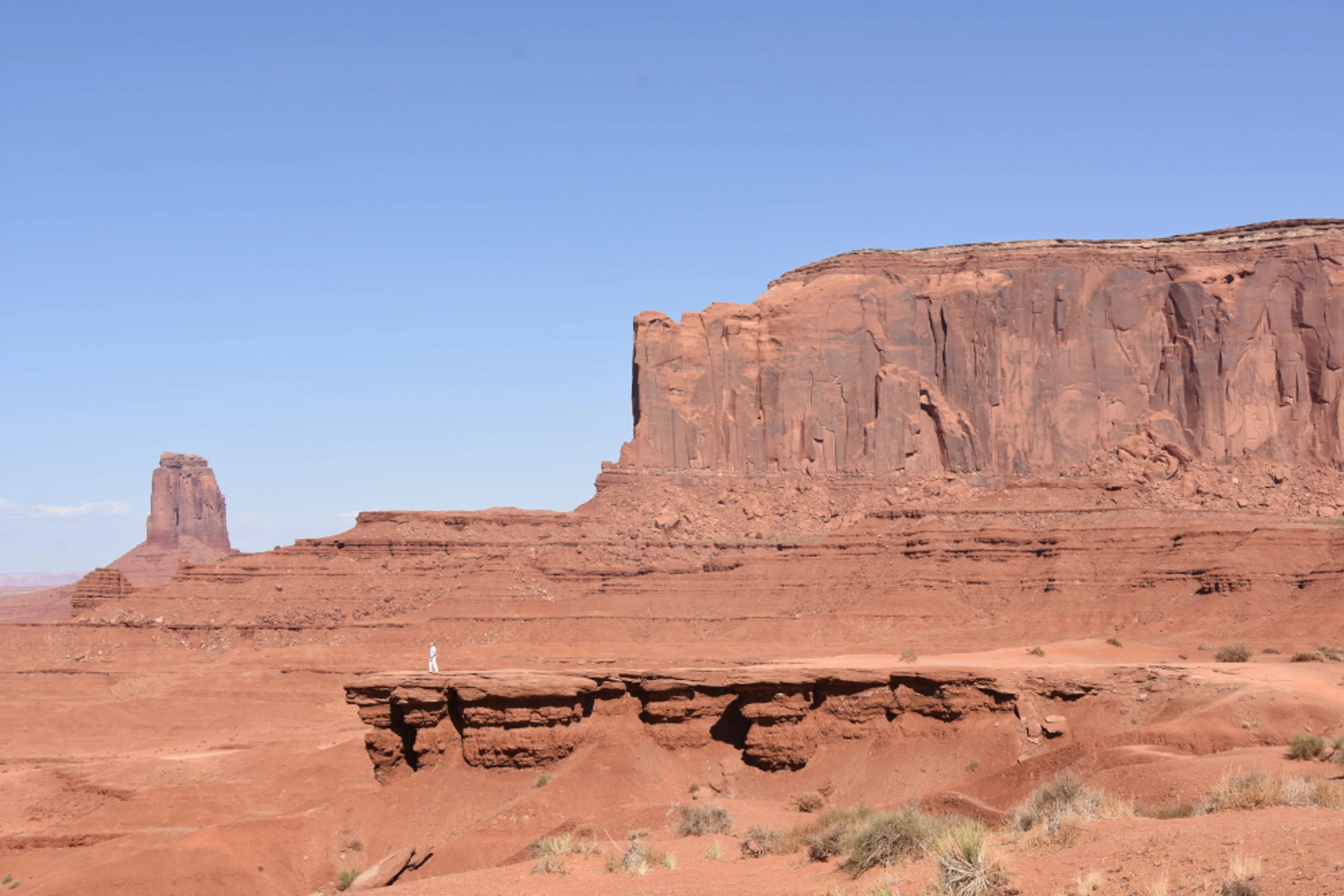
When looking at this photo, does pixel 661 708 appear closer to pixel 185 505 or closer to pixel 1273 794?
pixel 1273 794

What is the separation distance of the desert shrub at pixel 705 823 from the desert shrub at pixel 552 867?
7.42 ft

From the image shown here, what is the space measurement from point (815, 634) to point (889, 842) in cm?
5034

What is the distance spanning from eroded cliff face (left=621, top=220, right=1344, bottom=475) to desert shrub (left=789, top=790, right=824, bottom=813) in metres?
67.8

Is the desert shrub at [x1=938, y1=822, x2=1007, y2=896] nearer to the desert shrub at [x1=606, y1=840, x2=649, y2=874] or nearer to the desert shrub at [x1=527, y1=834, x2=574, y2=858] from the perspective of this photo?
the desert shrub at [x1=606, y1=840, x2=649, y2=874]

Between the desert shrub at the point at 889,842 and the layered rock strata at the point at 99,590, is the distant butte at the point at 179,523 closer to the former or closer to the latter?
the layered rock strata at the point at 99,590

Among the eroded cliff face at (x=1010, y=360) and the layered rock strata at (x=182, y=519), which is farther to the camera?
the layered rock strata at (x=182, y=519)

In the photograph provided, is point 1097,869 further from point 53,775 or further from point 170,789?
point 53,775

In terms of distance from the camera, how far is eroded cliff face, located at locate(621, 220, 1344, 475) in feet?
277

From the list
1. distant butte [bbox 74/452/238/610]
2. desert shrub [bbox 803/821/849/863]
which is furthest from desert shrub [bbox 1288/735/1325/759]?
distant butte [bbox 74/452/238/610]

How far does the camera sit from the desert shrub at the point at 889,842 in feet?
44.4

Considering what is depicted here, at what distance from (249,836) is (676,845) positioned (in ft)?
26.5

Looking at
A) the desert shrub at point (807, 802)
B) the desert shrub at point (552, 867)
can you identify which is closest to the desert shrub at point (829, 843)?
the desert shrub at point (552, 867)

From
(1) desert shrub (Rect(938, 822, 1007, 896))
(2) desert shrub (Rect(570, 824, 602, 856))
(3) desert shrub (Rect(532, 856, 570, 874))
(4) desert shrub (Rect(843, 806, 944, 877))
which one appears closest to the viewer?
(1) desert shrub (Rect(938, 822, 1007, 896))

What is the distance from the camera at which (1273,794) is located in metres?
13.6
